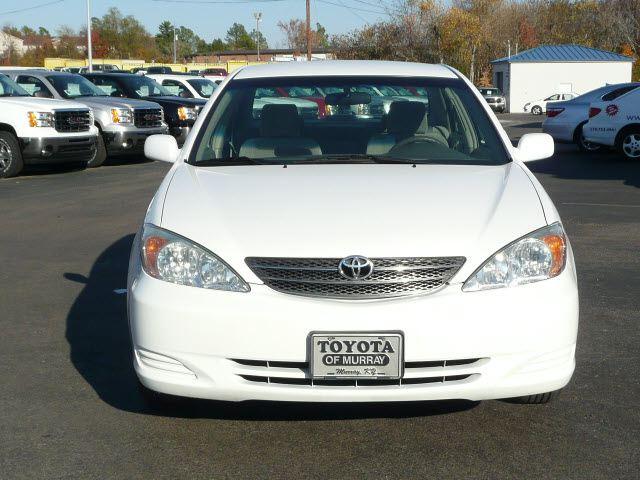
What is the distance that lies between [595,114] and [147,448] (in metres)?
16.7

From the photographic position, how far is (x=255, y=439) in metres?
4.18

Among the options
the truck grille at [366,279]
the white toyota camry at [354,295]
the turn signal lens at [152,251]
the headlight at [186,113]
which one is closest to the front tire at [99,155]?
the headlight at [186,113]

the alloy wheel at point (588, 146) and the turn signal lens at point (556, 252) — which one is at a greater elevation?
the turn signal lens at point (556, 252)

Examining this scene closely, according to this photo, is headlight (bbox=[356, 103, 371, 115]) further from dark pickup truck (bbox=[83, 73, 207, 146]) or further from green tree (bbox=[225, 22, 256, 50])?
green tree (bbox=[225, 22, 256, 50])

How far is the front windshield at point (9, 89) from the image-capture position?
1694 cm

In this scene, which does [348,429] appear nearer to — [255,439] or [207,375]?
[255,439]

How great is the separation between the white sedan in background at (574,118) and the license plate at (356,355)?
716 inches

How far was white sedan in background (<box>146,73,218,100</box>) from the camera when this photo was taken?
25656 mm

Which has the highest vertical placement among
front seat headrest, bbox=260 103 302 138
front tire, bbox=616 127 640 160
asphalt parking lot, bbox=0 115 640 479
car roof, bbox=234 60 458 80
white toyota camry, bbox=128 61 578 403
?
car roof, bbox=234 60 458 80

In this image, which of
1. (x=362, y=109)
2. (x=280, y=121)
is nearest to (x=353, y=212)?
(x=280, y=121)

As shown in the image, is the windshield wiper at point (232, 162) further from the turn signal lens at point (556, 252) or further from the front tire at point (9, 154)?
the front tire at point (9, 154)

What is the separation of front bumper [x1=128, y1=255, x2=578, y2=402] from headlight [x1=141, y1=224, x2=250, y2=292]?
5 centimetres

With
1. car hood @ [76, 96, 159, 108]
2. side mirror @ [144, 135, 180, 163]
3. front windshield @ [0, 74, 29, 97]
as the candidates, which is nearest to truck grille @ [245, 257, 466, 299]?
side mirror @ [144, 135, 180, 163]

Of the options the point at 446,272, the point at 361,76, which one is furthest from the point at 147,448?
the point at 361,76
